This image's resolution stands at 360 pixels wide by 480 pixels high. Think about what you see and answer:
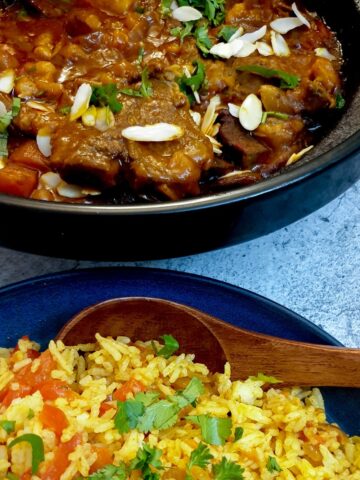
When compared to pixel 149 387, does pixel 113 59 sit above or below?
above

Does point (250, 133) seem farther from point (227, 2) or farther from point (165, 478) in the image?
point (165, 478)

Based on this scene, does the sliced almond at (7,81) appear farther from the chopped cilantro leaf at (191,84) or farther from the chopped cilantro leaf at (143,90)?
the chopped cilantro leaf at (191,84)

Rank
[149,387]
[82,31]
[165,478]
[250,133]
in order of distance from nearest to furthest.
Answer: [165,478] → [149,387] → [250,133] → [82,31]

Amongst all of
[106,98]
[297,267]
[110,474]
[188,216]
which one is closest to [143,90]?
[106,98]

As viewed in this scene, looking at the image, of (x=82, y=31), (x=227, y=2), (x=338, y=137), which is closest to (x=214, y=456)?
(x=338, y=137)

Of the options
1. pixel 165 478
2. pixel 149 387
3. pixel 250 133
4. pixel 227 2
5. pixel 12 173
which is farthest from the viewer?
pixel 227 2

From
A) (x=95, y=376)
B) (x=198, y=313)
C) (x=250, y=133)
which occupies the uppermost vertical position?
(x=250, y=133)
